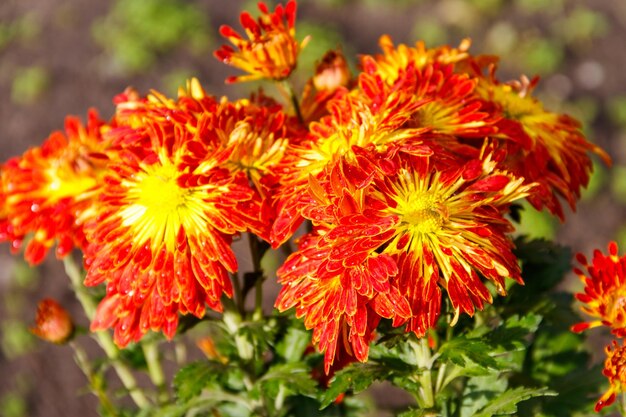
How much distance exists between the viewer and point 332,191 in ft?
3.74

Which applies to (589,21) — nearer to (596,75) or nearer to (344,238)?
(596,75)

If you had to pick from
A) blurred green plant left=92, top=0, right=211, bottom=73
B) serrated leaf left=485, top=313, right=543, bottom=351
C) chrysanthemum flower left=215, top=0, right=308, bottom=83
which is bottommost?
serrated leaf left=485, top=313, right=543, bottom=351

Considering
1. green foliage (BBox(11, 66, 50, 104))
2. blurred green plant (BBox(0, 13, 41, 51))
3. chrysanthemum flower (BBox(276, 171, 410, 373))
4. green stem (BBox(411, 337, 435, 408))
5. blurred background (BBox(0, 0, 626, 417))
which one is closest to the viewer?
chrysanthemum flower (BBox(276, 171, 410, 373))

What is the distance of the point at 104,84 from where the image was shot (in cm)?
475

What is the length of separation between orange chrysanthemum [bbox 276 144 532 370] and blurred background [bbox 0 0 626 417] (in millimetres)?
3010

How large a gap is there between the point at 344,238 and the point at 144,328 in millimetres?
396

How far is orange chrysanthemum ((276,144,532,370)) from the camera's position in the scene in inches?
43.8

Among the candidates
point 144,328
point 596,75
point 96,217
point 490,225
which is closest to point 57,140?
point 96,217

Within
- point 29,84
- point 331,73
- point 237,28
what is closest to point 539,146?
point 331,73

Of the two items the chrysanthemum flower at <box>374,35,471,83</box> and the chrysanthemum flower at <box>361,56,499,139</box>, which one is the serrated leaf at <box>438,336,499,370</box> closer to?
the chrysanthemum flower at <box>361,56,499,139</box>

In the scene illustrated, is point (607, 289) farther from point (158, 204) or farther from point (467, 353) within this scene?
point (158, 204)

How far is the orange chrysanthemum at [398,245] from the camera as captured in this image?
43.8 inches

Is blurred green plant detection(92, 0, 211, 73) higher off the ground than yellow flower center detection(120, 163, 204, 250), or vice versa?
blurred green plant detection(92, 0, 211, 73)

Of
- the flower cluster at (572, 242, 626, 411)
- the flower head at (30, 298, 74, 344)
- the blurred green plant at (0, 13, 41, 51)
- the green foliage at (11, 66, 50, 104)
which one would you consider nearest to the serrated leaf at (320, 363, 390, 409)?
the flower cluster at (572, 242, 626, 411)
